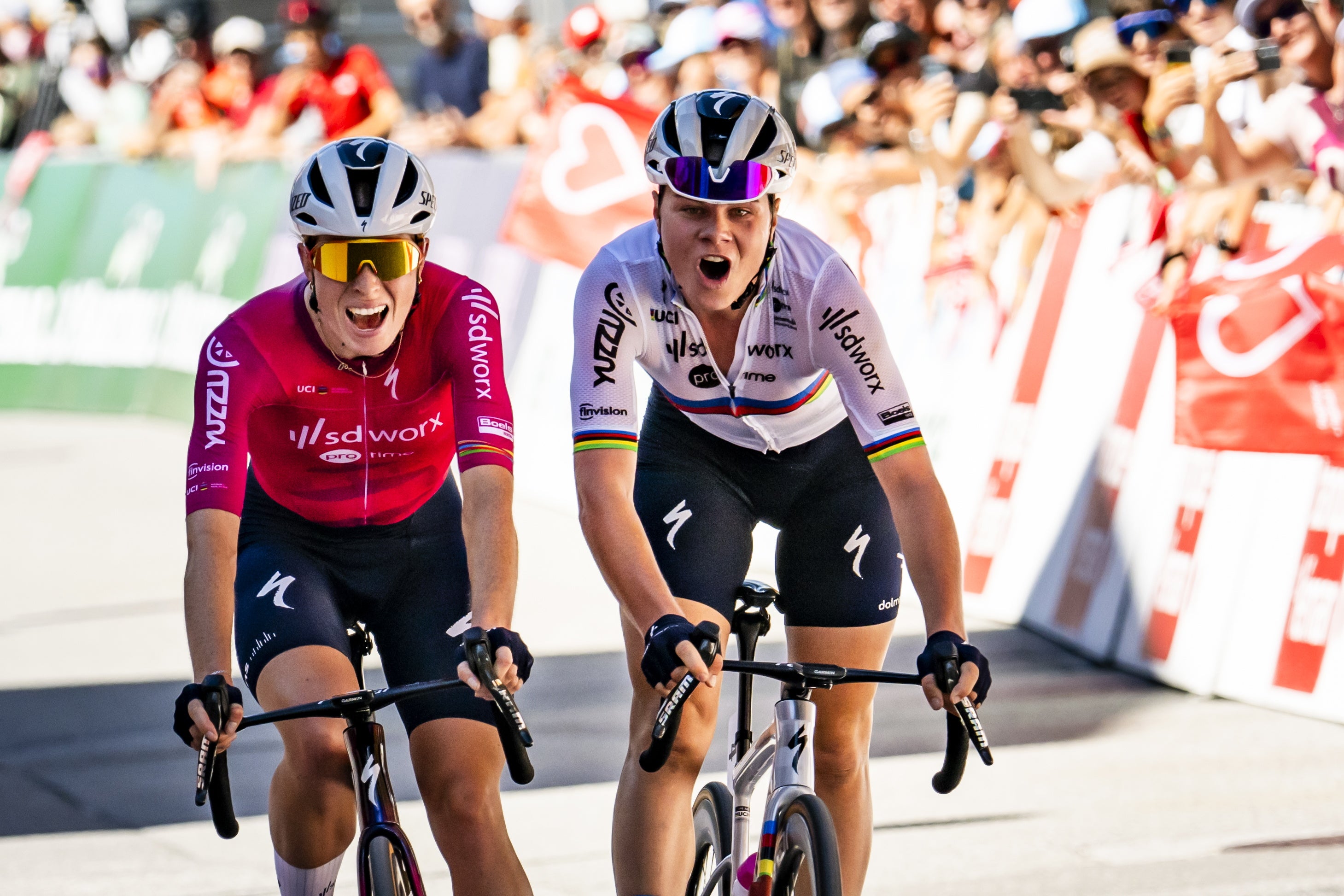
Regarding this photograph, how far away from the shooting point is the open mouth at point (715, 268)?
12.4 feet

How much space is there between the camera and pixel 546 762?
6.39 meters

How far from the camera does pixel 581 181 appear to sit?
11.1 metres

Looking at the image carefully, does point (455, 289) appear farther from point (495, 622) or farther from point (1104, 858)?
point (1104, 858)

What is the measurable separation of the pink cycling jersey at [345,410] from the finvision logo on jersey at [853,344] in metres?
0.73

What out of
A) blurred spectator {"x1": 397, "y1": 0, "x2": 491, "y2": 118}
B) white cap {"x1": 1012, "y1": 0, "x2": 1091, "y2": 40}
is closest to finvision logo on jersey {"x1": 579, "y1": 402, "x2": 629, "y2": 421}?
white cap {"x1": 1012, "y1": 0, "x2": 1091, "y2": 40}

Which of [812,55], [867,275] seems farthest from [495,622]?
[812,55]

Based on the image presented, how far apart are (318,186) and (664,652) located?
127 cm

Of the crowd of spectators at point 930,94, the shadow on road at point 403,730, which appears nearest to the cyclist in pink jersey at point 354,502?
the shadow on road at point 403,730

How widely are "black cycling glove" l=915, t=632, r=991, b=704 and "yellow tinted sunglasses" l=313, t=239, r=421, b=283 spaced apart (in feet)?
4.41

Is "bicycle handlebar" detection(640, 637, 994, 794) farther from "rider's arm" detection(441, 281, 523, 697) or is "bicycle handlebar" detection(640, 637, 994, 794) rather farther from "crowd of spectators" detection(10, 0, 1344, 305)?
"crowd of spectators" detection(10, 0, 1344, 305)

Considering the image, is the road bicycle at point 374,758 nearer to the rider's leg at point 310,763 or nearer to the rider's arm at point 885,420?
the rider's leg at point 310,763

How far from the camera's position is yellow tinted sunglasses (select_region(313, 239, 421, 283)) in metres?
3.76

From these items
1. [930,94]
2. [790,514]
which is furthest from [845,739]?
[930,94]

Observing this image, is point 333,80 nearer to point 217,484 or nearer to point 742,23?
point 742,23
